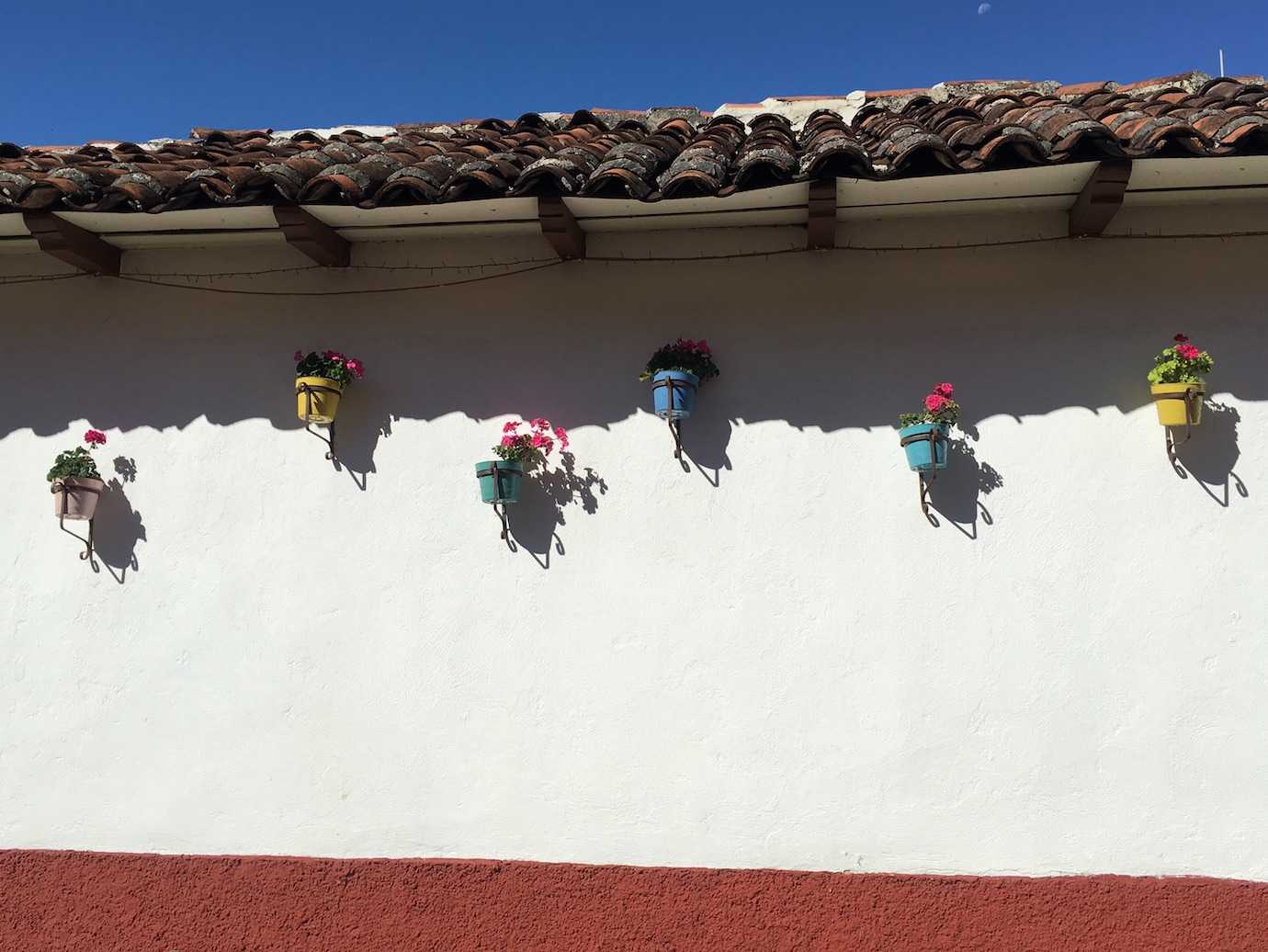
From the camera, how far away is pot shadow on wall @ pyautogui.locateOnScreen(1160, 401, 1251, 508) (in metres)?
4.04

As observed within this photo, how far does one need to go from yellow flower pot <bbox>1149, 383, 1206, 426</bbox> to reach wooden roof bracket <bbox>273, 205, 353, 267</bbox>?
12.1 feet

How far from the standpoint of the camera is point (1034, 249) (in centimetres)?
432

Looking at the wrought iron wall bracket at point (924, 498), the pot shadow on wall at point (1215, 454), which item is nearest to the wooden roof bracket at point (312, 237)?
the wrought iron wall bracket at point (924, 498)

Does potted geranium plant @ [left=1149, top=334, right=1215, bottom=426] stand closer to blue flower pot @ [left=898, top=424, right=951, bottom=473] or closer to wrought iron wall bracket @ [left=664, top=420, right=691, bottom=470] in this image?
blue flower pot @ [left=898, top=424, right=951, bottom=473]

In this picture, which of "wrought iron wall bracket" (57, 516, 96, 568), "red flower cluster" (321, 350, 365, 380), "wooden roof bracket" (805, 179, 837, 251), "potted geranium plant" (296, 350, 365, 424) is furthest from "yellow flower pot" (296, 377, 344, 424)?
"wooden roof bracket" (805, 179, 837, 251)

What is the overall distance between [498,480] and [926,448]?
5.98 feet

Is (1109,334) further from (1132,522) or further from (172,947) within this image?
(172,947)

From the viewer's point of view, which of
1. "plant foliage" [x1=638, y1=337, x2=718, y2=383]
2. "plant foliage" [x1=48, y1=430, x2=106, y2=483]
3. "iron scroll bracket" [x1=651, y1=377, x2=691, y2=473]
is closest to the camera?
"iron scroll bracket" [x1=651, y1=377, x2=691, y2=473]

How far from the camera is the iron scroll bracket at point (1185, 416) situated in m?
3.92

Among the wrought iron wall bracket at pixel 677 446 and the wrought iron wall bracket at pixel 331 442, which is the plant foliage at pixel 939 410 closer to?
the wrought iron wall bracket at pixel 677 446

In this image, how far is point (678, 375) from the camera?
4152 mm

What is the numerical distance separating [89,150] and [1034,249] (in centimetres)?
503

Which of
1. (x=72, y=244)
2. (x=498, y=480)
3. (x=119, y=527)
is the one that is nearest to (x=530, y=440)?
(x=498, y=480)

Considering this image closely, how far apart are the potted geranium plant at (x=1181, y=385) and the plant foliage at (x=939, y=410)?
2.69 ft
